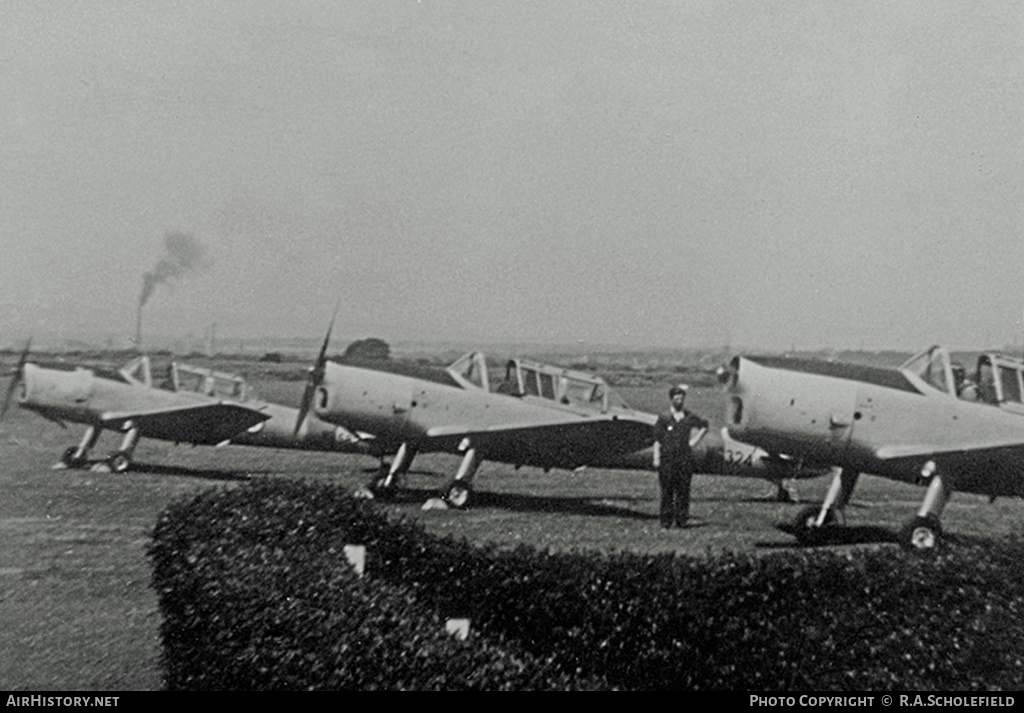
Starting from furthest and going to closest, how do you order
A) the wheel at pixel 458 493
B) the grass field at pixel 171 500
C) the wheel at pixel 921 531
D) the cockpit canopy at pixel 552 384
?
the wheel at pixel 458 493, the cockpit canopy at pixel 552 384, the wheel at pixel 921 531, the grass field at pixel 171 500

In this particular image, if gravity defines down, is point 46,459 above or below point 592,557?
below

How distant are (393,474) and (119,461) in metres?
3.58

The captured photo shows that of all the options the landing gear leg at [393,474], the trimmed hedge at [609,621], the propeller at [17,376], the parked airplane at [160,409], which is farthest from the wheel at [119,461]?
the trimmed hedge at [609,621]

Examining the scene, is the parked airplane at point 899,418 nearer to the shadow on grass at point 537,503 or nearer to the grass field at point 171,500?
the grass field at point 171,500

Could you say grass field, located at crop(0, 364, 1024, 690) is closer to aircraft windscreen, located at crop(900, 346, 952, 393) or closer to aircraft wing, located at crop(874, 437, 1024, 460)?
aircraft wing, located at crop(874, 437, 1024, 460)

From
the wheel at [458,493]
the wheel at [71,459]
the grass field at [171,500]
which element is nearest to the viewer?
the grass field at [171,500]

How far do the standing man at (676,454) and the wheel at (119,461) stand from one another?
602cm

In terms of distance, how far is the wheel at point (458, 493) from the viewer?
9703mm

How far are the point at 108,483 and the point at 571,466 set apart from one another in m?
5.00

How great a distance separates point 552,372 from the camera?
376 inches

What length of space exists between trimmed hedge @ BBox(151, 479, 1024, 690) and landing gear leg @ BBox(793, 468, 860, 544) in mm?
2366

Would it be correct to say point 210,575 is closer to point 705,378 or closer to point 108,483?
point 705,378

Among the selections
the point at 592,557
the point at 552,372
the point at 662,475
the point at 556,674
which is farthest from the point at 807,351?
the point at 556,674

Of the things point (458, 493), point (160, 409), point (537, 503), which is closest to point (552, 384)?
point (537, 503)
